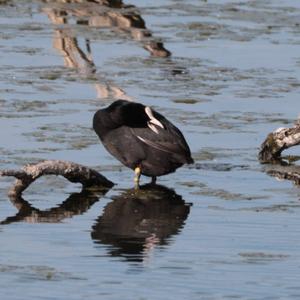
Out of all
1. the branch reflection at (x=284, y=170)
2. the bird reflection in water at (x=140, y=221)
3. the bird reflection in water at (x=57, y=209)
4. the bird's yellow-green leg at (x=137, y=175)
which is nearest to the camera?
the bird reflection in water at (x=140, y=221)

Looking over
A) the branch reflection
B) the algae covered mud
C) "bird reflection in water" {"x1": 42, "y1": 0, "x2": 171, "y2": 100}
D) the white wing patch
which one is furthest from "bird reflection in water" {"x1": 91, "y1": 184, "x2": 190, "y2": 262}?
"bird reflection in water" {"x1": 42, "y1": 0, "x2": 171, "y2": 100}

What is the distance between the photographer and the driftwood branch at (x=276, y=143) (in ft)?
48.0

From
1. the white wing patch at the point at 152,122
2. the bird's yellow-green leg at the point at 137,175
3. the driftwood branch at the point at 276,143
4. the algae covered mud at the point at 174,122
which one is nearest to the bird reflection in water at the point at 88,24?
the algae covered mud at the point at 174,122

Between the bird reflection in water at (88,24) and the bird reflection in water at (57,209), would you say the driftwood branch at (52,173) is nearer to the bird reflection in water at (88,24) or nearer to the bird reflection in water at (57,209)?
the bird reflection in water at (57,209)

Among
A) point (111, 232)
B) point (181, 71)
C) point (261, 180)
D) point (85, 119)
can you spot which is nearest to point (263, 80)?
point (181, 71)

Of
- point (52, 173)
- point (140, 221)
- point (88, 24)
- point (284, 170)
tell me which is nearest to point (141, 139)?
point (52, 173)

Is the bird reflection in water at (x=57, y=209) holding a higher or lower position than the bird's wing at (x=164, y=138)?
lower

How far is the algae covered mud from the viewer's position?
10492mm

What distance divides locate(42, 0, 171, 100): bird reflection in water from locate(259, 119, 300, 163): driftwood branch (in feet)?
14.4

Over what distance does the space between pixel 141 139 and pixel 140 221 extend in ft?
5.62

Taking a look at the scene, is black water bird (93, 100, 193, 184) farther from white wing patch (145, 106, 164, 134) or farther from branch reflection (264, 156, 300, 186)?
branch reflection (264, 156, 300, 186)

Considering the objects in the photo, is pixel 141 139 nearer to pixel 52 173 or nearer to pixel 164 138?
pixel 164 138

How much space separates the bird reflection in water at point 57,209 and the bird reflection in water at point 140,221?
0.67ft

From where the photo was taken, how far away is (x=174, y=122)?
1611 centimetres
